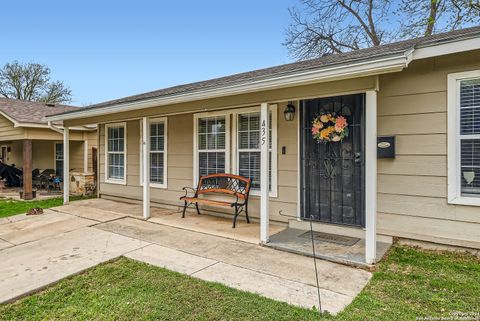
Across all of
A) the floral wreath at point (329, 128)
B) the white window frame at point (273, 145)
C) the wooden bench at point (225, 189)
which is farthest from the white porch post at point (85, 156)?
the floral wreath at point (329, 128)

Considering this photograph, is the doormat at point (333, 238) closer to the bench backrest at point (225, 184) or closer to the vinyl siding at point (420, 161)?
the vinyl siding at point (420, 161)

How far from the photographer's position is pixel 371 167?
3484mm

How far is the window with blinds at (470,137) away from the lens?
361 cm

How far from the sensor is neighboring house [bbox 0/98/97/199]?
926 centimetres

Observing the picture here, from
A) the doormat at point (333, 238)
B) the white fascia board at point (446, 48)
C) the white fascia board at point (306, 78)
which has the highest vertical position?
the white fascia board at point (446, 48)

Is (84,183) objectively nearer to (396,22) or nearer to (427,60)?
(427,60)

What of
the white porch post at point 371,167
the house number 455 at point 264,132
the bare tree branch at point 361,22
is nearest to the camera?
the white porch post at point 371,167

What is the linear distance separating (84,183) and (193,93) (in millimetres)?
7027

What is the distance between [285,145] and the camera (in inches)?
205

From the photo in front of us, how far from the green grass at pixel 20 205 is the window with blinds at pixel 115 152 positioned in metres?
1.60

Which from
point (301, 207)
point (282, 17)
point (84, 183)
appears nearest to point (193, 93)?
point (301, 207)

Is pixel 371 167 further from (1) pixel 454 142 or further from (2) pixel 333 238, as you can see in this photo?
(2) pixel 333 238

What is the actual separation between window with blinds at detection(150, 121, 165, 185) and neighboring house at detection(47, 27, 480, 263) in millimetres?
1164

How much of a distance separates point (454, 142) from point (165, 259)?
392cm
